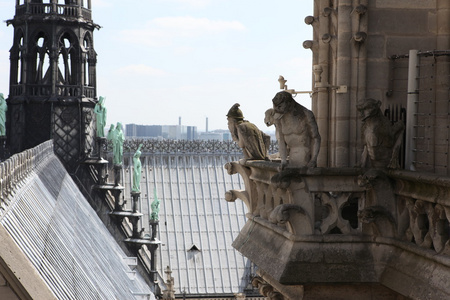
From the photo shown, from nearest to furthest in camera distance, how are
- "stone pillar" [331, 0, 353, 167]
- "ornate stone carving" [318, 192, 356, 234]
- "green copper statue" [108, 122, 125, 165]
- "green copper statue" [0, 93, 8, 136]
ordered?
"ornate stone carving" [318, 192, 356, 234] < "stone pillar" [331, 0, 353, 167] < "green copper statue" [0, 93, 8, 136] < "green copper statue" [108, 122, 125, 165]

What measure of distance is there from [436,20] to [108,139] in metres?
49.9

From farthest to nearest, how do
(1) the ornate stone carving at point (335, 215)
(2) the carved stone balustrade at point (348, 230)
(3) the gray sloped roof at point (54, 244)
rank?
1. (3) the gray sloped roof at point (54, 244)
2. (1) the ornate stone carving at point (335, 215)
3. (2) the carved stone balustrade at point (348, 230)

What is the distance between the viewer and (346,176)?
31.9 feet

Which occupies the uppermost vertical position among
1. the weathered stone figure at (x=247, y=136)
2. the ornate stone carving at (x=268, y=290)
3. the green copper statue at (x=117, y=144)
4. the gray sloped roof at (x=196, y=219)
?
the weathered stone figure at (x=247, y=136)

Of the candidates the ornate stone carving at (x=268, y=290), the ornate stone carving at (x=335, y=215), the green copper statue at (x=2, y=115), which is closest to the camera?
the ornate stone carving at (x=335, y=215)

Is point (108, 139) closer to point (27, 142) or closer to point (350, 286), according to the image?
point (27, 142)

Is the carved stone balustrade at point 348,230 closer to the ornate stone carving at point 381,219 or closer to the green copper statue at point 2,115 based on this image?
the ornate stone carving at point 381,219

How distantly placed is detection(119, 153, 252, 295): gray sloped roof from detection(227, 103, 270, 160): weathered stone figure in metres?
40.9

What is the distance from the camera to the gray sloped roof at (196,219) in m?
54.1

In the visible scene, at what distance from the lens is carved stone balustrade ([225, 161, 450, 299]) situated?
9.13 meters

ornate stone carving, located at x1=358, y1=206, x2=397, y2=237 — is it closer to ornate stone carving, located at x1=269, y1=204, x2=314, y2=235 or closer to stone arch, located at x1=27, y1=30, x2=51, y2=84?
ornate stone carving, located at x1=269, y1=204, x2=314, y2=235

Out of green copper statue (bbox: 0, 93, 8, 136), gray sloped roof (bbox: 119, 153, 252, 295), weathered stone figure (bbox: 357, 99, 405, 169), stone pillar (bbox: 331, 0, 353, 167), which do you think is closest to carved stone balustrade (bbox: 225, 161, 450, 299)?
weathered stone figure (bbox: 357, 99, 405, 169)

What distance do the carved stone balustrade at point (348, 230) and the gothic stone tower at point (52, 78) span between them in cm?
4457

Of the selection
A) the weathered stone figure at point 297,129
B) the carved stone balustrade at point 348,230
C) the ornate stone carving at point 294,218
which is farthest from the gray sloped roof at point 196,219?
the ornate stone carving at point 294,218
